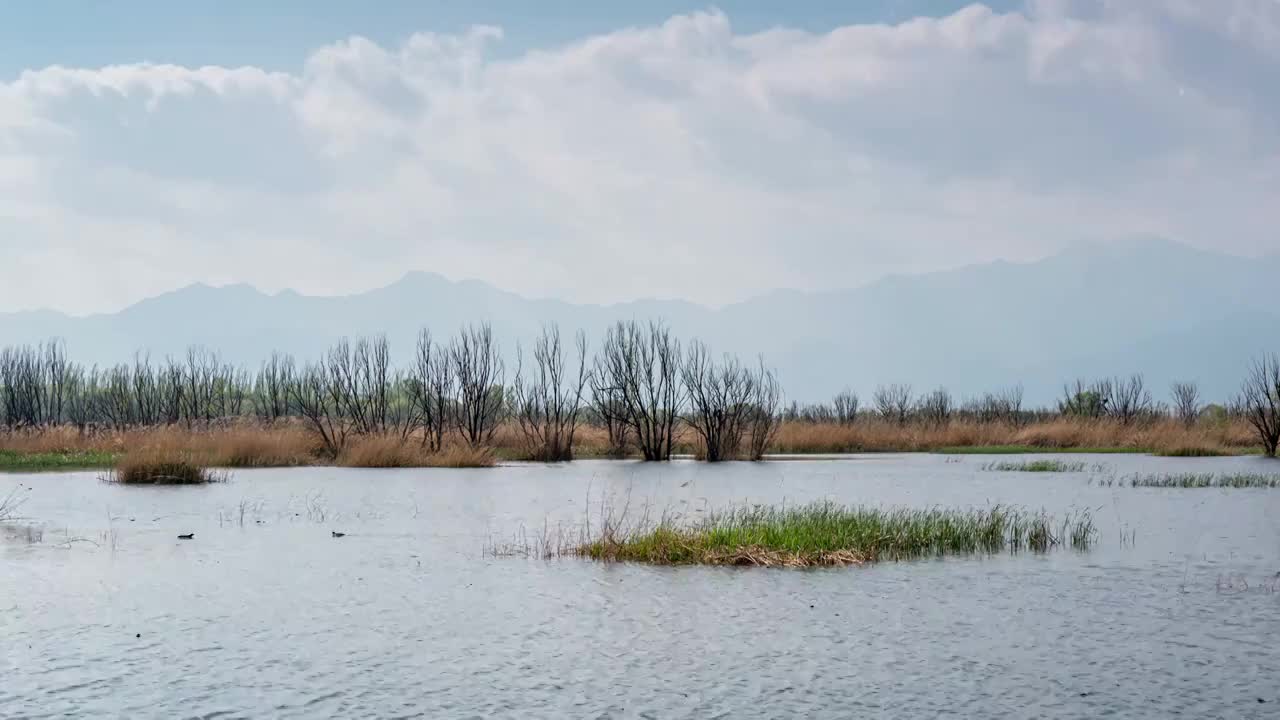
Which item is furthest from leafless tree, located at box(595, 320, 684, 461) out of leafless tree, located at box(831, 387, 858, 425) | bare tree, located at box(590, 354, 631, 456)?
leafless tree, located at box(831, 387, 858, 425)

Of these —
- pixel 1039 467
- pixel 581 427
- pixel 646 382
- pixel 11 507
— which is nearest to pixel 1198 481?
pixel 1039 467

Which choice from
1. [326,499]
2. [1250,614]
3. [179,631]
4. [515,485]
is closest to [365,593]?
[179,631]

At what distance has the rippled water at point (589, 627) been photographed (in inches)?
395

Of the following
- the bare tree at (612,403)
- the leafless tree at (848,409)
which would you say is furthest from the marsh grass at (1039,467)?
the leafless tree at (848,409)

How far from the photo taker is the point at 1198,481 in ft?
107

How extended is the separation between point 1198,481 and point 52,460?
3615cm

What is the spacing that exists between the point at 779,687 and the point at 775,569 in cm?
692

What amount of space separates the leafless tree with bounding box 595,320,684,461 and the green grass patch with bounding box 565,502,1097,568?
28.5 m

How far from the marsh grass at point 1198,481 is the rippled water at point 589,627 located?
26.7 ft

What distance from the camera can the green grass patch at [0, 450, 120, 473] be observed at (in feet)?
127

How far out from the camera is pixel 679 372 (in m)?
52.0

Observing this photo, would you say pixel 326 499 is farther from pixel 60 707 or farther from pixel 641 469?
pixel 60 707

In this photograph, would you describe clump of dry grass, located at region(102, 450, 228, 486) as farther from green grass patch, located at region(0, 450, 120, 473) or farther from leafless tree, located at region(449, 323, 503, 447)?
leafless tree, located at region(449, 323, 503, 447)

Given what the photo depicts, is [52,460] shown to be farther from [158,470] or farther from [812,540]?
[812,540]
